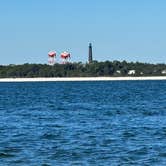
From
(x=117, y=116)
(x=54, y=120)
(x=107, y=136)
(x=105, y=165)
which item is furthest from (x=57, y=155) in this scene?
(x=117, y=116)

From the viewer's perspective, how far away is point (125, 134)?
131 ft

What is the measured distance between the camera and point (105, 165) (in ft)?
97.8

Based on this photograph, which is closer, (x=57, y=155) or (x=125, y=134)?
(x=57, y=155)

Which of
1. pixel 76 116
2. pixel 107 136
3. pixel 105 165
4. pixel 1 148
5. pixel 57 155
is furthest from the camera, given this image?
pixel 76 116

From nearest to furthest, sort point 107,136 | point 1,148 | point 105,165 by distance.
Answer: point 105,165 → point 1,148 → point 107,136

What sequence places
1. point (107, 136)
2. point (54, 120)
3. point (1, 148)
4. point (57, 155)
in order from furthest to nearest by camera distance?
point (54, 120) < point (107, 136) < point (1, 148) < point (57, 155)

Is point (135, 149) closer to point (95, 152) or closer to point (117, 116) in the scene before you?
point (95, 152)

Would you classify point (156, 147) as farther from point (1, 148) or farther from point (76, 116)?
point (76, 116)

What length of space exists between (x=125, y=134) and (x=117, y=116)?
15036 mm

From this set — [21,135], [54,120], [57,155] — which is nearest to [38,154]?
[57,155]

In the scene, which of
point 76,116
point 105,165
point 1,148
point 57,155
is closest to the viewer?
point 105,165

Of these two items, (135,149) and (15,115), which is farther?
(15,115)

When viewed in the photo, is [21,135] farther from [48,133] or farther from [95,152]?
[95,152]

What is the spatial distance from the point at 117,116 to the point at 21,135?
15703 mm
